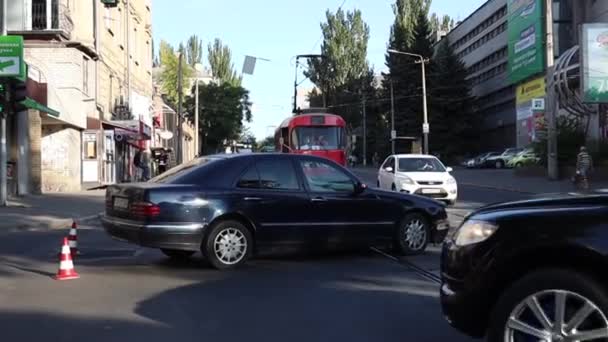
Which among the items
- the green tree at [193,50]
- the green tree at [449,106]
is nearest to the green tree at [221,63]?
the green tree at [193,50]

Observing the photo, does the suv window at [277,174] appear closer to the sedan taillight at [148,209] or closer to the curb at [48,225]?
the sedan taillight at [148,209]

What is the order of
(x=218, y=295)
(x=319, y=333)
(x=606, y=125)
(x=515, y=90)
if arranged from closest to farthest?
(x=319, y=333), (x=218, y=295), (x=606, y=125), (x=515, y=90)

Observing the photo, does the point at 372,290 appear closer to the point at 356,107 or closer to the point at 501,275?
the point at 501,275

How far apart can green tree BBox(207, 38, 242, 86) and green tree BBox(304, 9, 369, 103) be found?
18.1 meters

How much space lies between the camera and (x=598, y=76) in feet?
111

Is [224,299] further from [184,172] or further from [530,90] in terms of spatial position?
[530,90]

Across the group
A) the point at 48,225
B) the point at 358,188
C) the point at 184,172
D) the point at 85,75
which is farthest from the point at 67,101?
the point at 358,188

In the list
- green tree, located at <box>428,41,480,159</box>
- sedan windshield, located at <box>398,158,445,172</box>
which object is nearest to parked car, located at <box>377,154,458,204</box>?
sedan windshield, located at <box>398,158,445,172</box>

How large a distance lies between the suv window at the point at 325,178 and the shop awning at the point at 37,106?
12226 mm

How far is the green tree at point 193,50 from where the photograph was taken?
95312 millimetres

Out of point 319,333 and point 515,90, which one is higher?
point 515,90

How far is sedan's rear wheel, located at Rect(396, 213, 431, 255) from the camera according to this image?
10469 mm

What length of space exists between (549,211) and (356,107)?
76065 mm

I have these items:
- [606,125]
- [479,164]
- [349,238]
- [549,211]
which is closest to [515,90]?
[479,164]
